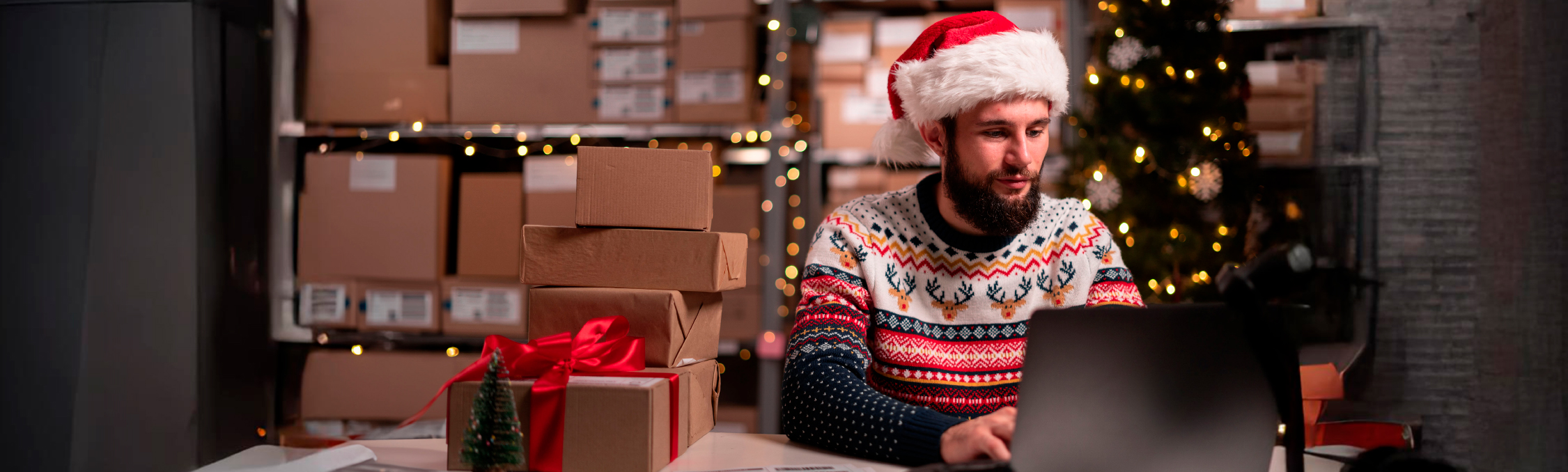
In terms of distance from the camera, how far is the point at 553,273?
1110 mm

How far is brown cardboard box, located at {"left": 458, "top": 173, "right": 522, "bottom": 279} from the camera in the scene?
7.79ft

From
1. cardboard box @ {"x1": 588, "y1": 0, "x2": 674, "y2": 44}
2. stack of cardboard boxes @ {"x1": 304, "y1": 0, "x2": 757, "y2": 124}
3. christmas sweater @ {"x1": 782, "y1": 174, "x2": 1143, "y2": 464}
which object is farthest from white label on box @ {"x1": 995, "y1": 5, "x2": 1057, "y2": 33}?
christmas sweater @ {"x1": 782, "y1": 174, "x2": 1143, "y2": 464}

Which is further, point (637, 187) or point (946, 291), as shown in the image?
point (946, 291)

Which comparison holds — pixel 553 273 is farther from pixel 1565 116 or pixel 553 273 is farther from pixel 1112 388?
pixel 1565 116

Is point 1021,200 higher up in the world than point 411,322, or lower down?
higher up

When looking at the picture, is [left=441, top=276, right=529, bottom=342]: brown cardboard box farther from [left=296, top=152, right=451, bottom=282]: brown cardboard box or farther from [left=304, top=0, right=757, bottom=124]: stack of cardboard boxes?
[left=304, top=0, right=757, bottom=124]: stack of cardboard boxes

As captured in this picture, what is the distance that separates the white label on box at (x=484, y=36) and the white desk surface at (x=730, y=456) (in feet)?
5.08

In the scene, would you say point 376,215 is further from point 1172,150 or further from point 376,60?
point 1172,150

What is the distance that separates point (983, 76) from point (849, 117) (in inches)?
54.7

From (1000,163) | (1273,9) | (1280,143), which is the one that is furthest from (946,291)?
(1273,9)

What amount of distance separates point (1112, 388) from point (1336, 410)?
1052 mm

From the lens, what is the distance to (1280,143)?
2.28m

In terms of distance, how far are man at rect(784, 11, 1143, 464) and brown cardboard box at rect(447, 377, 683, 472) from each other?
233 millimetres

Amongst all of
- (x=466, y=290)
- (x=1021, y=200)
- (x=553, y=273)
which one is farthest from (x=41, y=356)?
(x=1021, y=200)
